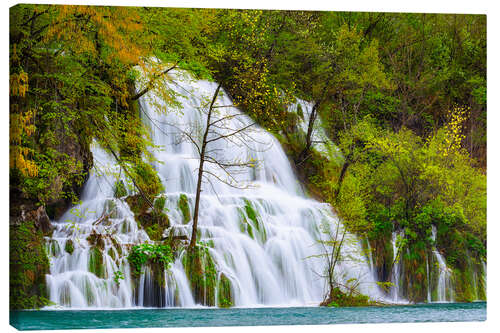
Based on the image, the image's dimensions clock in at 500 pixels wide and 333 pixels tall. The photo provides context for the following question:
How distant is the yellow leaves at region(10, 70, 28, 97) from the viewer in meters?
8.20

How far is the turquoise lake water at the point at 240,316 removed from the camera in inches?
319

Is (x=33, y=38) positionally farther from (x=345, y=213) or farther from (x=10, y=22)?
(x=345, y=213)

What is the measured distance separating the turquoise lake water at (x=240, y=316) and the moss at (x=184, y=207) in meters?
1.19

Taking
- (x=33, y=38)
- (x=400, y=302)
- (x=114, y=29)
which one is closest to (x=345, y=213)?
(x=400, y=302)

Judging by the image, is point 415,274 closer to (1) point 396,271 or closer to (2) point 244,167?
(1) point 396,271

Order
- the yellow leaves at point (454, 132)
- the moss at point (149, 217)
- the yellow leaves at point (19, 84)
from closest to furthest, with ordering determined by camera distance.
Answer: the yellow leaves at point (19, 84)
the moss at point (149, 217)
the yellow leaves at point (454, 132)

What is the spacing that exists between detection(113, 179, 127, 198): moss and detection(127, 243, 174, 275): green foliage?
70cm

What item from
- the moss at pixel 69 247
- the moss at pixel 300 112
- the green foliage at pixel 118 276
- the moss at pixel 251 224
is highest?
the moss at pixel 300 112

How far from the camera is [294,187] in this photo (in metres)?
10.2

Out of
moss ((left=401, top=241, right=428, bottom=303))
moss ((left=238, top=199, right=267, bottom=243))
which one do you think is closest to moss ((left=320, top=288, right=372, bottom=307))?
moss ((left=401, top=241, right=428, bottom=303))

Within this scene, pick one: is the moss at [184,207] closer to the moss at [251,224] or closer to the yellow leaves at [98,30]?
the moss at [251,224]

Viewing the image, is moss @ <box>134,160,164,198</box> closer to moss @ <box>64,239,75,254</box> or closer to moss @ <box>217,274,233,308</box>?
moss @ <box>64,239,75,254</box>

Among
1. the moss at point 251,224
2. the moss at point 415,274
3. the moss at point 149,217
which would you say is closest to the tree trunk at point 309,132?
the moss at point 251,224

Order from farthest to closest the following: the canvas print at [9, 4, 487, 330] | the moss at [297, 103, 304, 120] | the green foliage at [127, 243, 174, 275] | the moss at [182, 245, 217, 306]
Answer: the moss at [297, 103, 304, 120], the moss at [182, 245, 217, 306], the green foliage at [127, 243, 174, 275], the canvas print at [9, 4, 487, 330]
